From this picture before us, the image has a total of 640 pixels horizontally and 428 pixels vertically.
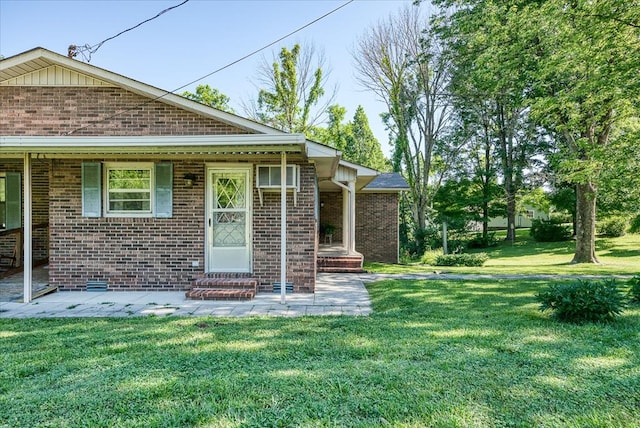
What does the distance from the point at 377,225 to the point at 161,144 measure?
438 inches

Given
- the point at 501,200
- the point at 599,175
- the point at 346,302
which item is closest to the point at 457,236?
the point at 501,200

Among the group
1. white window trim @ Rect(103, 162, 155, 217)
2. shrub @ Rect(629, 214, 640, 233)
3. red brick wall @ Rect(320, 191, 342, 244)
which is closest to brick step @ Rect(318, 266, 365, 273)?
white window trim @ Rect(103, 162, 155, 217)

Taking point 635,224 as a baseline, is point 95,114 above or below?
above

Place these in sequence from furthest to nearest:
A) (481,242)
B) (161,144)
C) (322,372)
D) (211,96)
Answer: (211,96) → (481,242) → (161,144) → (322,372)

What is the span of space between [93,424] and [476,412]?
258 centimetres

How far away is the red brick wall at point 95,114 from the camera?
7.24 m

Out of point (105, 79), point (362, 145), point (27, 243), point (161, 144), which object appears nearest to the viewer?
point (161, 144)

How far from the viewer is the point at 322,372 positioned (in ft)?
10.4

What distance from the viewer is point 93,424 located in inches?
94.0

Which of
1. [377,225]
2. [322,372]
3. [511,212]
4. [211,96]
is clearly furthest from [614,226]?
[211,96]

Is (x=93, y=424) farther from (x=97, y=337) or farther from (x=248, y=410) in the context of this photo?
(x=97, y=337)

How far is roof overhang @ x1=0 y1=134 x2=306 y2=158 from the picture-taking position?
227 inches

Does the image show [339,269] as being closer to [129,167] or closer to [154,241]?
[154,241]

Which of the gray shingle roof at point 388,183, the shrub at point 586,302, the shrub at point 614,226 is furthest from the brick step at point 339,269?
the shrub at point 614,226
